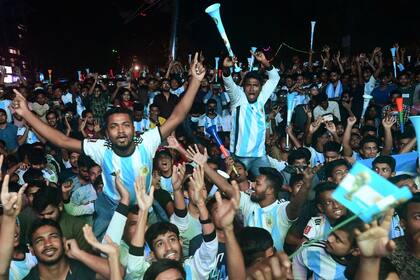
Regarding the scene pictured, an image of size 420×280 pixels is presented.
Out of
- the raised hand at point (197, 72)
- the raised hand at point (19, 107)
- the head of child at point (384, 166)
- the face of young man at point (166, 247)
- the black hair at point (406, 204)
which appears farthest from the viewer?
the head of child at point (384, 166)

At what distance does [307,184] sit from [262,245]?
2.73 ft

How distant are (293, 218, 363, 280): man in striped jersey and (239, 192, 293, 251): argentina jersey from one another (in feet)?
2.08

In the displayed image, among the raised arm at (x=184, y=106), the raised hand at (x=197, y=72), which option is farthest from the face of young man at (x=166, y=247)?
the raised hand at (x=197, y=72)

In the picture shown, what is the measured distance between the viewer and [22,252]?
4059mm

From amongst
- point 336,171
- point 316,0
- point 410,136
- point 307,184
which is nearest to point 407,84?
point 410,136

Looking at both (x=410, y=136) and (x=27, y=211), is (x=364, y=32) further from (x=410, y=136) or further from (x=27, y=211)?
(x=27, y=211)

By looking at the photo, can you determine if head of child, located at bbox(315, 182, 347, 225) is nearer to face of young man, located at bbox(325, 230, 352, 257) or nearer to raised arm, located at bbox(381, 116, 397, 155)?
face of young man, located at bbox(325, 230, 352, 257)

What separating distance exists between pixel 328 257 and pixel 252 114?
303cm

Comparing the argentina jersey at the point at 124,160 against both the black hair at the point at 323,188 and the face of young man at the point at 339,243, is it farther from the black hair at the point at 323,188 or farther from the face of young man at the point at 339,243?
the face of young man at the point at 339,243

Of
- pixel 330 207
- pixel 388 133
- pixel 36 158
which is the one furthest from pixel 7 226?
pixel 388 133

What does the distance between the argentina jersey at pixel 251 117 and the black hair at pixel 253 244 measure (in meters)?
2.64

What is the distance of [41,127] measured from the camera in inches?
178

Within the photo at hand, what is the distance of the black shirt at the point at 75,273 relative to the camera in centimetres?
363

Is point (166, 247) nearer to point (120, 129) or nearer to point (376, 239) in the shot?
point (120, 129)
